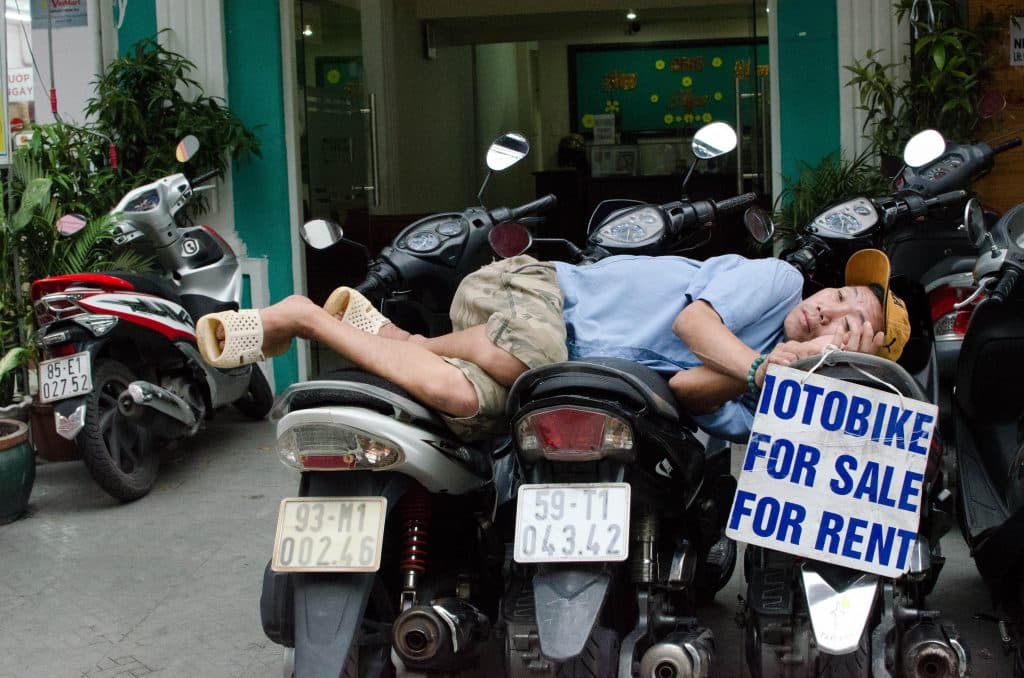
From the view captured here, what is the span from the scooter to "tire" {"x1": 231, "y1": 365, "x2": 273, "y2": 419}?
13.7ft

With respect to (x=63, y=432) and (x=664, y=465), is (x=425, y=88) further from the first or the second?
(x=664, y=465)

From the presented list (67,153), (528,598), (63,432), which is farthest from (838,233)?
(67,153)

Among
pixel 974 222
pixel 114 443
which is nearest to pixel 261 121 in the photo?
pixel 114 443

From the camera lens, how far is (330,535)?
3.12 metres

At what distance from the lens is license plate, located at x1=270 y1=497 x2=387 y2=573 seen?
308cm

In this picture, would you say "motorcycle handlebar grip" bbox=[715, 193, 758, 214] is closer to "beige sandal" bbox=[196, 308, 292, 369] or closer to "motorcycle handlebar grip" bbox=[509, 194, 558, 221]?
"motorcycle handlebar grip" bbox=[509, 194, 558, 221]

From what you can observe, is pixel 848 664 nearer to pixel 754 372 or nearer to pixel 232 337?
pixel 754 372

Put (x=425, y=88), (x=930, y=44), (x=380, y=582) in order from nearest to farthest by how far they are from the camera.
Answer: (x=380, y=582), (x=930, y=44), (x=425, y=88)

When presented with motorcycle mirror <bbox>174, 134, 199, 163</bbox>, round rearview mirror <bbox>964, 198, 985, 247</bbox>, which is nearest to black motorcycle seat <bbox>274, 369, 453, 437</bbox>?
round rearview mirror <bbox>964, 198, 985, 247</bbox>

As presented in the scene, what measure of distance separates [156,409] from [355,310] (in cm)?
255

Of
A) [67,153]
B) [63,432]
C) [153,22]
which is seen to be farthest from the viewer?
[153,22]

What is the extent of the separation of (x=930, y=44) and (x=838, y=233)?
2.95 meters

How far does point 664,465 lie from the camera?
3209 mm

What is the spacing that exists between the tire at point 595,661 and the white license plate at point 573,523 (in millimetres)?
232
